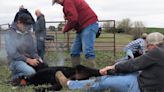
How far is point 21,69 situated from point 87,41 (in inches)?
59.2

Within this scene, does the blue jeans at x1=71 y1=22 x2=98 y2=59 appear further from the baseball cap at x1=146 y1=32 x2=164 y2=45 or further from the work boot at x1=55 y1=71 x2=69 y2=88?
the baseball cap at x1=146 y1=32 x2=164 y2=45

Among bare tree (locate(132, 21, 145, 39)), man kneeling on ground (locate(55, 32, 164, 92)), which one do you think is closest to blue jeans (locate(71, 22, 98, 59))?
bare tree (locate(132, 21, 145, 39))

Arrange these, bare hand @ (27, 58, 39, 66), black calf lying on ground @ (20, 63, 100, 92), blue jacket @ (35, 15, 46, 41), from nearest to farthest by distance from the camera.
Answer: black calf lying on ground @ (20, 63, 100, 92), bare hand @ (27, 58, 39, 66), blue jacket @ (35, 15, 46, 41)

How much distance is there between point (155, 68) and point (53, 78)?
2.16 meters

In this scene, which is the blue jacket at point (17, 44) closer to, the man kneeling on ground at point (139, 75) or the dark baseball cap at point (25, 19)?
the dark baseball cap at point (25, 19)

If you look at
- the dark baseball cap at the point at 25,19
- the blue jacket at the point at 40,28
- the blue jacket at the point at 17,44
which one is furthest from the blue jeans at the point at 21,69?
the blue jacket at the point at 40,28

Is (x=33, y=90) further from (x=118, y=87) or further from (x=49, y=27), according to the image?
(x=49, y=27)

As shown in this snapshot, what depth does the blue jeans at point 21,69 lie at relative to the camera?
8570mm

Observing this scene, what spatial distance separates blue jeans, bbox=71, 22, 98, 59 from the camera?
959 cm

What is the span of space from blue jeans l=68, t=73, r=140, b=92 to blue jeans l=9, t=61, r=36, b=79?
5.51 feet

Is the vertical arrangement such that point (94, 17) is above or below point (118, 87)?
above

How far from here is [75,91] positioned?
7.05 m

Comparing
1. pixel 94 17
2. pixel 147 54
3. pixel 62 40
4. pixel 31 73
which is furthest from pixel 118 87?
pixel 62 40

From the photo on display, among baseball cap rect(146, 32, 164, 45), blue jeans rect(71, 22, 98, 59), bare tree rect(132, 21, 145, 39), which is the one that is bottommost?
bare tree rect(132, 21, 145, 39)
